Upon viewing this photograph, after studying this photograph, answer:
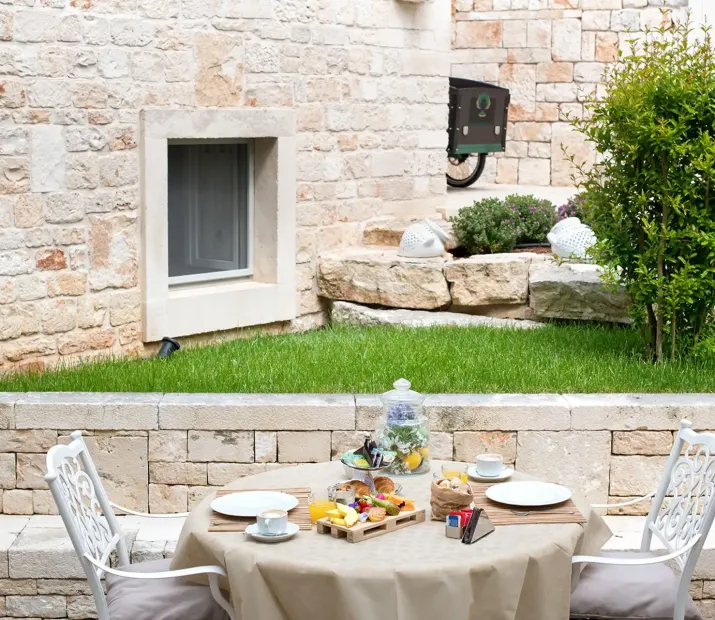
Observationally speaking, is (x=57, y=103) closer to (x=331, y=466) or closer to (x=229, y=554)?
(x=331, y=466)

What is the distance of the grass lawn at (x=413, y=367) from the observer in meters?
5.70

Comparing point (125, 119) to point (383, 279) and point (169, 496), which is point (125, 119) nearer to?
point (383, 279)

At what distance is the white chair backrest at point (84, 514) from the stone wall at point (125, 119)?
2883 millimetres

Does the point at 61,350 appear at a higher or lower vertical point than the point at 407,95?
lower

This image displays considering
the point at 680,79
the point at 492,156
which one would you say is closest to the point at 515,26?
the point at 492,156

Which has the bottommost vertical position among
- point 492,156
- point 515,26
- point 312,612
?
point 312,612

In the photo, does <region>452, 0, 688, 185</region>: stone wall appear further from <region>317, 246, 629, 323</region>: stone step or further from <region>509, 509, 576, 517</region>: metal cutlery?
<region>509, 509, 576, 517</region>: metal cutlery

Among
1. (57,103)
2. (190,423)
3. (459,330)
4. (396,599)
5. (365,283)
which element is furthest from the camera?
(365,283)

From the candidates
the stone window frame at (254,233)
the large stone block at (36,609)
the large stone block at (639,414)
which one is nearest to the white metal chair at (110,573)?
the large stone block at (36,609)

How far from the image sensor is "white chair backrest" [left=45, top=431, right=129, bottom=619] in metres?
3.53

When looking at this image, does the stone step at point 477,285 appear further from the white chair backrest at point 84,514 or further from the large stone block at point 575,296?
the white chair backrest at point 84,514

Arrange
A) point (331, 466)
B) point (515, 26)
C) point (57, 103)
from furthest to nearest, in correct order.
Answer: point (515, 26) < point (57, 103) < point (331, 466)

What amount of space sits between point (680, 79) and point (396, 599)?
383cm

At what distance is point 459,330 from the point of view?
7570 millimetres
